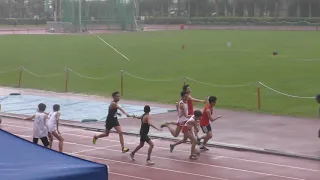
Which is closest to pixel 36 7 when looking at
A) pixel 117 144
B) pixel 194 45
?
pixel 194 45

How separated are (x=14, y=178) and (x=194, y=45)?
176ft

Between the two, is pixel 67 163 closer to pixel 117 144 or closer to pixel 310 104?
pixel 117 144

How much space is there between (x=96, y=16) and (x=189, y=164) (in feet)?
273

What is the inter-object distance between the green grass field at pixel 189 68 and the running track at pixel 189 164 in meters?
7.76

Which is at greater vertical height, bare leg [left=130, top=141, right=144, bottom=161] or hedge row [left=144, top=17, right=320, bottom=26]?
hedge row [left=144, top=17, right=320, bottom=26]

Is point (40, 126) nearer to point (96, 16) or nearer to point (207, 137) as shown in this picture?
point (207, 137)

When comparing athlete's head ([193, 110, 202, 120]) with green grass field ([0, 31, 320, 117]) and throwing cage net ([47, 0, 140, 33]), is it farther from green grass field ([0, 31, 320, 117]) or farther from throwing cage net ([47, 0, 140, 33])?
throwing cage net ([47, 0, 140, 33])

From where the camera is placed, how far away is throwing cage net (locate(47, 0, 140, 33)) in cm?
9425

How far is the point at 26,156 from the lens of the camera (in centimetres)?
751

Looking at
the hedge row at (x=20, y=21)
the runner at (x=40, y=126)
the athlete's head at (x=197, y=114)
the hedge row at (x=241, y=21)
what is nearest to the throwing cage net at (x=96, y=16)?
the hedge row at (x=241, y=21)

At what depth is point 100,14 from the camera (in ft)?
323

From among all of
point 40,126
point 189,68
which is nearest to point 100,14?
point 189,68

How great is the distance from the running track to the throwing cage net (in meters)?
75.0

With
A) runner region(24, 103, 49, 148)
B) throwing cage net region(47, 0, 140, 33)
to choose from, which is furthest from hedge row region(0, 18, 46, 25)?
runner region(24, 103, 49, 148)
